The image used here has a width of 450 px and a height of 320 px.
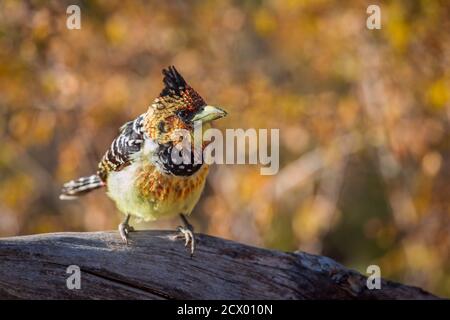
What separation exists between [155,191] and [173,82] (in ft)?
2.46

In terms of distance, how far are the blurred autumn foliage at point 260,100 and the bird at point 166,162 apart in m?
2.61

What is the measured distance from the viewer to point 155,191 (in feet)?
16.6

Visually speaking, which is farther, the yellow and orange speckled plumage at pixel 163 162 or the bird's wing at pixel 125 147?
the bird's wing at pixel 125 147

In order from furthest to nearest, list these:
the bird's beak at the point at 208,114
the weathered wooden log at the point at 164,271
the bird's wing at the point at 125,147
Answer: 1. the bird's wing at the point at 125,147
2. the bird's beak at the point at 208,114
3. the weathered wooden log at the point at 164,271

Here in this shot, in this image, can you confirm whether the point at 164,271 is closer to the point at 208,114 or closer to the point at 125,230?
the point at 125,230

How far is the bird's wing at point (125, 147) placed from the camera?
526 centimetres

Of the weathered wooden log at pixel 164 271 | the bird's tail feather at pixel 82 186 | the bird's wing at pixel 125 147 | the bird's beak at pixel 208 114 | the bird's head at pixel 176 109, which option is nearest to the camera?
the weathered wooden log at pixel 164 271

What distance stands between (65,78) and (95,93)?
0.46 m

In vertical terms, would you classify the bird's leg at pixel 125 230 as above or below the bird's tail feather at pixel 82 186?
below

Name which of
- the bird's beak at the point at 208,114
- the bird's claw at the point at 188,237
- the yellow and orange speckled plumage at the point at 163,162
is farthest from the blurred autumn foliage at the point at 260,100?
the bird's claw at the point at 188,237

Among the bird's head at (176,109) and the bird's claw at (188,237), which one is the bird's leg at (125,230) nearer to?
the bird's claw at (188,237)

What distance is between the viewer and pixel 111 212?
9.11 meters

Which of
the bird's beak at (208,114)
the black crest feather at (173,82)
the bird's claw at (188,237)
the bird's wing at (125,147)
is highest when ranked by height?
the black crest feather at (173,82)

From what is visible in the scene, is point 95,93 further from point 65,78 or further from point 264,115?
point 264,115
